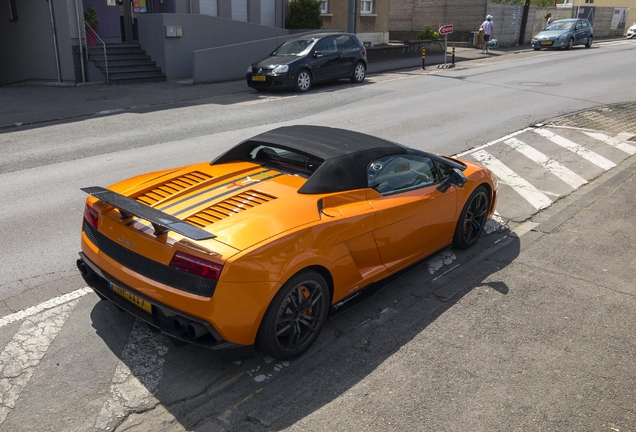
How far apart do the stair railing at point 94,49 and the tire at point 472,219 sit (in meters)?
15.3

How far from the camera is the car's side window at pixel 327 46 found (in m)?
18.7

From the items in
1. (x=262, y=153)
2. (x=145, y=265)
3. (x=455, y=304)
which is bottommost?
(x=455, y=304)

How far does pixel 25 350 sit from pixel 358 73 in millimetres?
16853

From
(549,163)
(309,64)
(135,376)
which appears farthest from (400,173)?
(309,64)

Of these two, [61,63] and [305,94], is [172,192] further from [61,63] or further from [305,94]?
[61,63]

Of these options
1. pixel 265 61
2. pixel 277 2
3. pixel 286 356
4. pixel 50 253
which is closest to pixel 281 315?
pixel 286 356

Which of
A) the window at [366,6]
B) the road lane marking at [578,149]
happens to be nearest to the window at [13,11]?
the road lane marking at [578,149]

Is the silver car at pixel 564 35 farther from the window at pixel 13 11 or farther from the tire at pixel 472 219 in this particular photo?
the tire at pixel 472 219

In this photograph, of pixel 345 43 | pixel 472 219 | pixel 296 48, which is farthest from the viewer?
pixel 345 43

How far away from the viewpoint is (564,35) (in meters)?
31.6

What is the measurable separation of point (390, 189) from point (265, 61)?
552 inches

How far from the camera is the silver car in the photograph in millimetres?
31688

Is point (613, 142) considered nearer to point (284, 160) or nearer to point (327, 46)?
point (284, 160)

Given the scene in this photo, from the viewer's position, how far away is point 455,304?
17.1 feet
